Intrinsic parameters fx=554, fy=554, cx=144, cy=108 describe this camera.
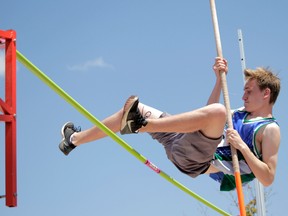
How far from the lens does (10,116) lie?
10.3 ft

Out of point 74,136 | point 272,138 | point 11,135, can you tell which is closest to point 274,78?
point 272,138

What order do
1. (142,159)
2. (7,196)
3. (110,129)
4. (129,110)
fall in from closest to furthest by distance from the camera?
1. (7,196)
2. (129,110)
3. (110,129)
4. (142,159)

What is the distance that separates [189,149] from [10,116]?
4.47 feet

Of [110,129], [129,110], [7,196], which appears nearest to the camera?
[7,196]

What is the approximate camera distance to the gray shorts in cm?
383

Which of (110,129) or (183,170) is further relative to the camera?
(183,170)

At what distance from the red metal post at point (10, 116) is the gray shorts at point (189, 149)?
1182 millimetres

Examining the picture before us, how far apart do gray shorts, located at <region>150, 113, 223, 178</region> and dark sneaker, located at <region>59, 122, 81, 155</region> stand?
0.61 metres

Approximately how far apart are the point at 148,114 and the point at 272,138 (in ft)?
2.95

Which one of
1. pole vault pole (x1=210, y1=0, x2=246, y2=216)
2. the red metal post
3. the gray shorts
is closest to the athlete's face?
pole vault pole (x1=210, y1=0, x2=246, y2=216)

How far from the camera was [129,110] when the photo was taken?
355 cm

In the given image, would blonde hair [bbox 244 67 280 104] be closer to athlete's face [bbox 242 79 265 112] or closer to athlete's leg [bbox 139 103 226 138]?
athlete's face [bbox 242 79 265 112]

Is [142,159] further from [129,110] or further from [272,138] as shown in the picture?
[272,138]

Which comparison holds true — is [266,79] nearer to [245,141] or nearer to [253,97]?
[253,97]
